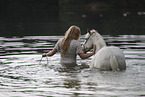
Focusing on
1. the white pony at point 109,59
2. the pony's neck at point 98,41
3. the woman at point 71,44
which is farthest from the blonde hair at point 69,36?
the white pony at point 109,59

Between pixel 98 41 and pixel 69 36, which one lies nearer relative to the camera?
pixel 98 41

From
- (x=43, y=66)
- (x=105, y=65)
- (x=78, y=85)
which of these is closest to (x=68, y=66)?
(x=43, y=66)

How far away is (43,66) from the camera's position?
39.2ft

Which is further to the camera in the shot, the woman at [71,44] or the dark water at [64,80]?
the woman at [71,44]

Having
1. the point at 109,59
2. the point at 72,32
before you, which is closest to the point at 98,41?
the point at 72,32

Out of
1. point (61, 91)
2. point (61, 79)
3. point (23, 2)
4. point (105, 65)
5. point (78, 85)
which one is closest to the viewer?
point (61, 91)

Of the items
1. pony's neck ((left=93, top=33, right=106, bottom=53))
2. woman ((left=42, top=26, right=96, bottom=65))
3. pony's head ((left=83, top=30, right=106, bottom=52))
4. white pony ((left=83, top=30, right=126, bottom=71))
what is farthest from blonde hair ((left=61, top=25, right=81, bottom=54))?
white pony ((left=83, top=30, right=126, bottom=71))

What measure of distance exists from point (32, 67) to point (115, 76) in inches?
122

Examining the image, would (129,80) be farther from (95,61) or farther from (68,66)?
(68,66)

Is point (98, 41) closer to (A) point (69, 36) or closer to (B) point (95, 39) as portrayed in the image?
(B) point (95, 39)

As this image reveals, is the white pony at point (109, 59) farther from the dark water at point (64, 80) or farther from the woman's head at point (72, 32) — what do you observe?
the woman's head at point (72, 32)

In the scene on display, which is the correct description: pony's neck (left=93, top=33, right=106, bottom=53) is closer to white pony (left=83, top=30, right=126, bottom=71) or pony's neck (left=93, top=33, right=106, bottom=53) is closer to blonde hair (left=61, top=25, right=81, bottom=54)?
white pony (left=83, top=30, right=126, bottom=71)

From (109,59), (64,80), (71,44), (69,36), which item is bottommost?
(64,80)

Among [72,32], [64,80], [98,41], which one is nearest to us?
[64,80]
